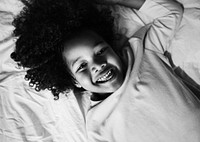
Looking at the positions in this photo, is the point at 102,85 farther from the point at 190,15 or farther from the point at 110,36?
the point at 190,15

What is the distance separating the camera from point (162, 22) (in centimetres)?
95

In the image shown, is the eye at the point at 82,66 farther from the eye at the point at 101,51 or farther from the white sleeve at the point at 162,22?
the white sleeve at the point at 162,22

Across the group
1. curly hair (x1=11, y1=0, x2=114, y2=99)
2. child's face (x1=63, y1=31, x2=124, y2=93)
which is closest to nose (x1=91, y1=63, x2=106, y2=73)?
child's face (x1=63, y1=31, x2=124, y2=93)

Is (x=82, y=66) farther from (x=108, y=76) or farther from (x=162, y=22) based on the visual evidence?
(x=162, y=22)

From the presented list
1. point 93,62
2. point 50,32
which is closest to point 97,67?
point 93,62

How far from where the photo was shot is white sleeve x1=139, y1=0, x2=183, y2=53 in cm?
93

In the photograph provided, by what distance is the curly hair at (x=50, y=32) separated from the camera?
3.01ft

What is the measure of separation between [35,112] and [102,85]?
367mm

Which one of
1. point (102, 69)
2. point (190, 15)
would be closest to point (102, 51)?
point (102, 69)

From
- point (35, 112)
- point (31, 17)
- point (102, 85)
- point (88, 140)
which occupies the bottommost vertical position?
point (88, 140)

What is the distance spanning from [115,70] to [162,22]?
0.27m

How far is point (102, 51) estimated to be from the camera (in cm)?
89

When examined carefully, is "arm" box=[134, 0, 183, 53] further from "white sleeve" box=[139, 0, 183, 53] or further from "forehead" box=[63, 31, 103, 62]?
"forehead" box=[63, 31, 103, 62]

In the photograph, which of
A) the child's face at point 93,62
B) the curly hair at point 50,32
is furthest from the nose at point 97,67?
the curly hair at point 50,32
